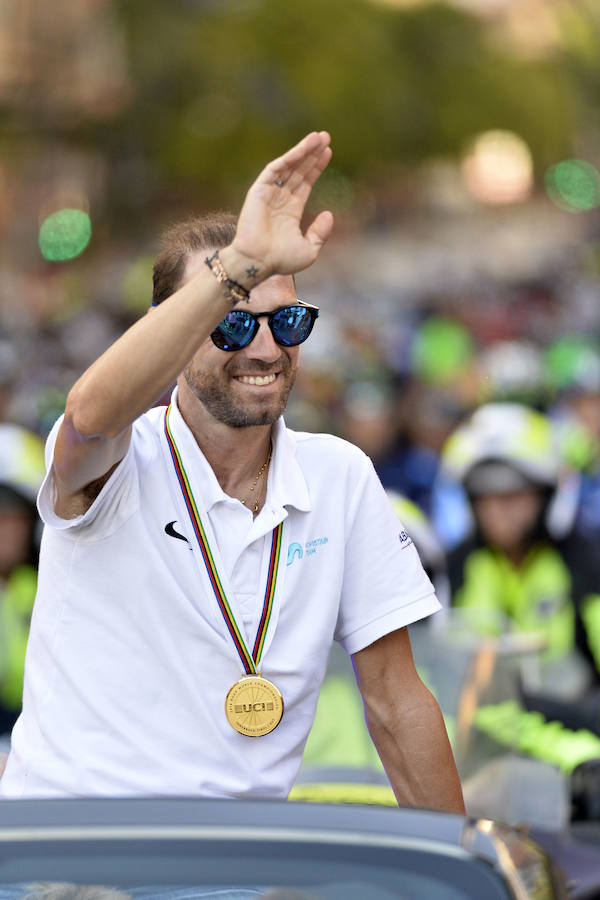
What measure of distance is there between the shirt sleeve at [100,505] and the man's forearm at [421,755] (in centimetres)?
77

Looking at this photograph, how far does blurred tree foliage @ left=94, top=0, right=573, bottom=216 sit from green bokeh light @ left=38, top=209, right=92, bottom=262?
2200 mm

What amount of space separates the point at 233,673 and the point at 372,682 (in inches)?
18.7

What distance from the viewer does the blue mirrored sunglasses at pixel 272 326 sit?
3098mm

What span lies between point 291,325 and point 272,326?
39mm

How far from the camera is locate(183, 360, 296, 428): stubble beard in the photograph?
3.14m

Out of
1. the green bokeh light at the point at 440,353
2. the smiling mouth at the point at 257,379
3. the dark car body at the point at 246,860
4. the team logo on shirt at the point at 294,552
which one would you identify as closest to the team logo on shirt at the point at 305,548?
the team logo on shirt at the point at 294,552

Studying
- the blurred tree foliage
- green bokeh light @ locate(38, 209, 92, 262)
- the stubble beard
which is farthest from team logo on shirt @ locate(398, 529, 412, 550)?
green bokeh light @ locate(38, 209, 92, 262)

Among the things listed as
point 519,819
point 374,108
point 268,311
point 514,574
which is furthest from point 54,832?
point 374,108

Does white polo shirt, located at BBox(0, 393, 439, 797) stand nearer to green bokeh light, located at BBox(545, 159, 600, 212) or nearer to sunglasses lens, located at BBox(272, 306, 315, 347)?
sunglasses lens, located at BBox(272, 306, 315, 347)

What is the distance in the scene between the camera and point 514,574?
7328 millimetres

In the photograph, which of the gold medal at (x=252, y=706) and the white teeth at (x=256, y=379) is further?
the white teeth at (x=256, y=379)

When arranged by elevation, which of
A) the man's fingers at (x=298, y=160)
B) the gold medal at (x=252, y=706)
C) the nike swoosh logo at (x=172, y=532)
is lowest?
the gold medal at (x=252, y=706)

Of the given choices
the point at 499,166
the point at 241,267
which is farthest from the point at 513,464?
the point at 499,166

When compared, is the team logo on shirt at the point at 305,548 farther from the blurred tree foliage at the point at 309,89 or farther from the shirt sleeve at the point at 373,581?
the blurred tree foliage at the point at 309,89
